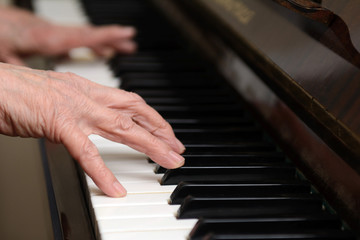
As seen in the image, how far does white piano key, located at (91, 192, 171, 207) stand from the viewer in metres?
0.98

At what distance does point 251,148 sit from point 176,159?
0.21 meters

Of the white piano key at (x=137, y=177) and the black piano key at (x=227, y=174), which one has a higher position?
the black piano key at (x=227, y=174)

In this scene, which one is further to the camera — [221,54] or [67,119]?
[221,54]

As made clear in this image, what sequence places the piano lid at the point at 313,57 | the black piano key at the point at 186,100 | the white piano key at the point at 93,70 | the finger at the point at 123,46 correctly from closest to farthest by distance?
the piano lid at the point at 313,57 < the black piano key at the point at 186,100 < the white piano key at the point at 93,70 < the finger at the point at 123,46

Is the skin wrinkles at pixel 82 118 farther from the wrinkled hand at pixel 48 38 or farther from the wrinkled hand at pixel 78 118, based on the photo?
the wrinkled hand at pixel 48 38

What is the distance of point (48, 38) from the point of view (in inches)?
75.7

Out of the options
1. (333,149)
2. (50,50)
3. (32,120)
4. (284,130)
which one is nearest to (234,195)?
(333,149)

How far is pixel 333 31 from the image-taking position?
1.05 meters

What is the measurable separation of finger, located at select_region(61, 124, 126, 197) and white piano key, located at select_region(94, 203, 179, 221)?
46 millimetres

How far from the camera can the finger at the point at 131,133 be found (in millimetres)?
1098

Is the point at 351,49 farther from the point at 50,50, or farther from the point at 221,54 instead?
the point at 50,50

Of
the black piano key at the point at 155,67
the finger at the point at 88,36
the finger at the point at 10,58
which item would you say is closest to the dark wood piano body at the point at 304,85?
the black piano key at the point at 155,67

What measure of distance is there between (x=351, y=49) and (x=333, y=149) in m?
0.18

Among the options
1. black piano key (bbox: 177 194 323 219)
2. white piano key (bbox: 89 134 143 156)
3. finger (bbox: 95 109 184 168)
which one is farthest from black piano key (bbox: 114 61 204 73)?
black piano key (bbox: 177 194 323 219)
